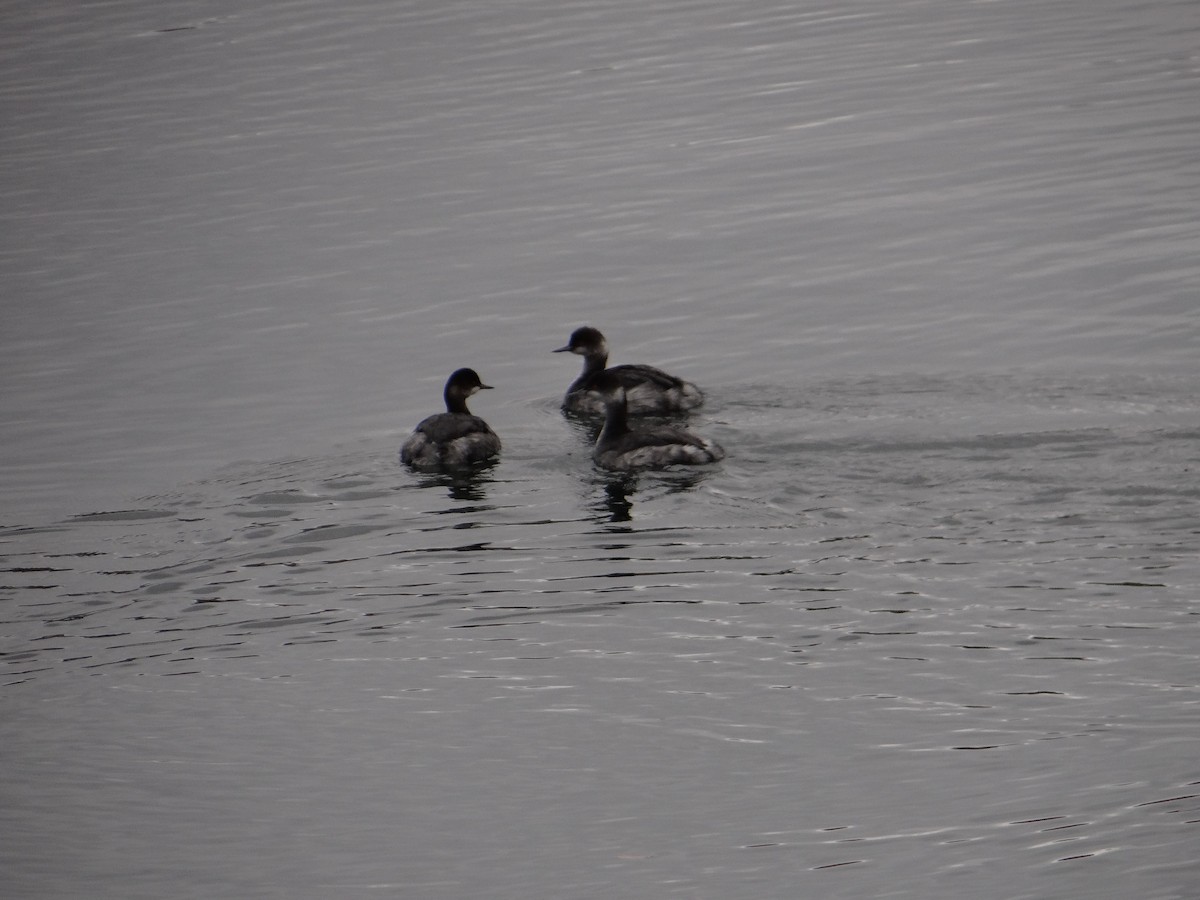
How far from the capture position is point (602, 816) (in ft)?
27.7

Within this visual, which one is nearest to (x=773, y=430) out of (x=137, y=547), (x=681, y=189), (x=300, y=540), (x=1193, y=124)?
(x=300, y=540)

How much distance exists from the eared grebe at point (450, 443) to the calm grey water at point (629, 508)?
0.77 feet

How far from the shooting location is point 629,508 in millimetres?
13305

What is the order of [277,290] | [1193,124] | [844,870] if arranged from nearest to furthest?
1. [844,870]
2. [277,290]
3. [1193,124]

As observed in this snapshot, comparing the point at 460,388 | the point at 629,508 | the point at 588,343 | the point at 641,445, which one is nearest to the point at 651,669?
the point at 629,508

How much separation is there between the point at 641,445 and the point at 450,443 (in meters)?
1.63

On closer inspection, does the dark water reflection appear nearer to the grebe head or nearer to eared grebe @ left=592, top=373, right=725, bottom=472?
eared grebe @ left=592, top=373, right=725, bottom=472

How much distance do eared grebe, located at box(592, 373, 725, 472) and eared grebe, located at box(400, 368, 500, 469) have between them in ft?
3.10

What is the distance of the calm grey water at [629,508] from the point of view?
27.5ft

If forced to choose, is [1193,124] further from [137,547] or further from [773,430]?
[137,547]

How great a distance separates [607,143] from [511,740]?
19484 millimetres

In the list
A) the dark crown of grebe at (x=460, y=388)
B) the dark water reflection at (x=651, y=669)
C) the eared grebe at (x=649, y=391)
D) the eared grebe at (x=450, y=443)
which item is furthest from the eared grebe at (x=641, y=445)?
the dark crown of grebe at (x=460, y=388)

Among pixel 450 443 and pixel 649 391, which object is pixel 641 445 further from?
pixel 450 443

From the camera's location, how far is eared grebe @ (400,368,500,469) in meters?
14.6
